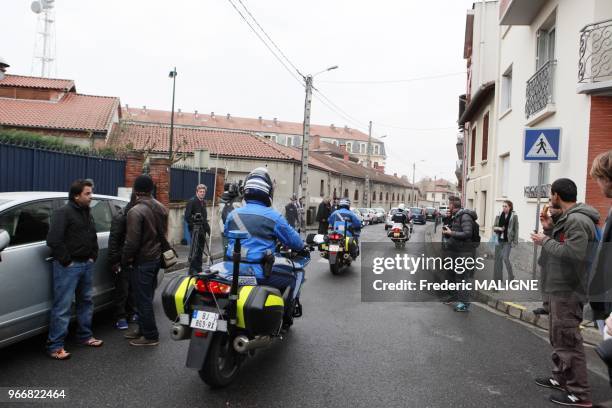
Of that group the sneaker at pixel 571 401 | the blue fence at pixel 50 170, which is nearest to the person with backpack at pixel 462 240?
the sneaker at pixel 571 401

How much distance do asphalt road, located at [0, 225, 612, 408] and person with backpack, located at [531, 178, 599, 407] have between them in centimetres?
28

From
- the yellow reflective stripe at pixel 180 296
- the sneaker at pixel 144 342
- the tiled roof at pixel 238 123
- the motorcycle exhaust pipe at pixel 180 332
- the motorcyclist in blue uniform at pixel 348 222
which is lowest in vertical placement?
the sneaker at pixel 144 342

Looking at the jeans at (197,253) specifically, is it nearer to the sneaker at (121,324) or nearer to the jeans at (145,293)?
the sneaker at (121,324)

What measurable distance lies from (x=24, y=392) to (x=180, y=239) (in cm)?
1107

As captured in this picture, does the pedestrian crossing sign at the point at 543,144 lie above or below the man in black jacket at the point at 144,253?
above

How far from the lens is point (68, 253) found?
4.55 meters

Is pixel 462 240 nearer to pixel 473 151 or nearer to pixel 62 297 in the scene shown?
pixel 62 297

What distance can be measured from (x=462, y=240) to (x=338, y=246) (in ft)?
11.4

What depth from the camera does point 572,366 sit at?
3.95m

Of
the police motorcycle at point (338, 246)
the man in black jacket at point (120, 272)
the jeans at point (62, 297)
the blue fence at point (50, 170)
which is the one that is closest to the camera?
the jeans at point (62, 297)

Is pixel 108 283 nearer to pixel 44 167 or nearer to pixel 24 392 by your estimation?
pixel 24 392

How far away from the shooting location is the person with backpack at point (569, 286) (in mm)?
3816

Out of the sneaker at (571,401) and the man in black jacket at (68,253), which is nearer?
the sneaker at (571,401)

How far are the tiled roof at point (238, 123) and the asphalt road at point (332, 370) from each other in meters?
85.5
